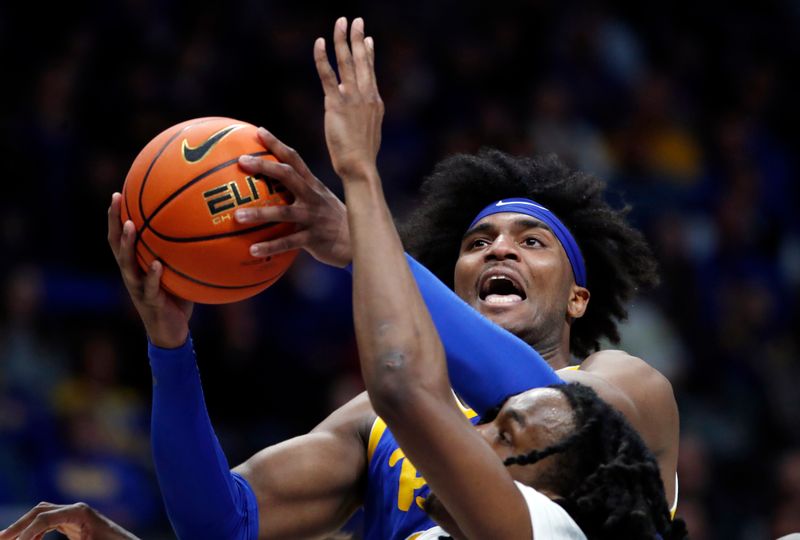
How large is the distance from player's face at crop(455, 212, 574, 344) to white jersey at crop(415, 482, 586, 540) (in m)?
1.29

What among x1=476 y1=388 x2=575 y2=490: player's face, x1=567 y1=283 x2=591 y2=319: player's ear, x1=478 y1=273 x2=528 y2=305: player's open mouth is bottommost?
x1=567 y1=283 x2=591 y2=319: player's ear

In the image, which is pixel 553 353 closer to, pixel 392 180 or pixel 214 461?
pixel 214 461

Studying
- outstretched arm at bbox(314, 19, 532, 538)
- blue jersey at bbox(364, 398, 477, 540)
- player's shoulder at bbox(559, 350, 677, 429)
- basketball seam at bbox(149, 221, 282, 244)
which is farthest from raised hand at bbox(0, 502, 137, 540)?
player's shoulder at bbox(559, 350, 677, 429)

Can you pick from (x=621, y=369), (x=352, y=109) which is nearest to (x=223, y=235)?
(x=352, y=109)

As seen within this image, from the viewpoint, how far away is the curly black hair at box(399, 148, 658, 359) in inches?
164

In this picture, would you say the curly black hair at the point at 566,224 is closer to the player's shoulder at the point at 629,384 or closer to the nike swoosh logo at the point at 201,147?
the player's shoulder at the point at 629,384

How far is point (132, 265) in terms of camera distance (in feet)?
9.92

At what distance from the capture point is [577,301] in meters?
3.99

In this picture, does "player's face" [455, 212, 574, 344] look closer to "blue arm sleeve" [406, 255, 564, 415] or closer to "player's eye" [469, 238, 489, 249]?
Result: "player's eye" [469, 238, 489, 249]

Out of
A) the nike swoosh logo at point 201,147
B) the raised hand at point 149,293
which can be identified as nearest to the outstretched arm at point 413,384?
the nike swoosh logo at point 201,147

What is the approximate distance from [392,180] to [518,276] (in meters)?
4.09

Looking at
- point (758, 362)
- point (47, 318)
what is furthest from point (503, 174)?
point (758, 362)

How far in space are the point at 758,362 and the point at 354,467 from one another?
4819 millimetres

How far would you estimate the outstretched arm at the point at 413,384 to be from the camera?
95.0 inches
